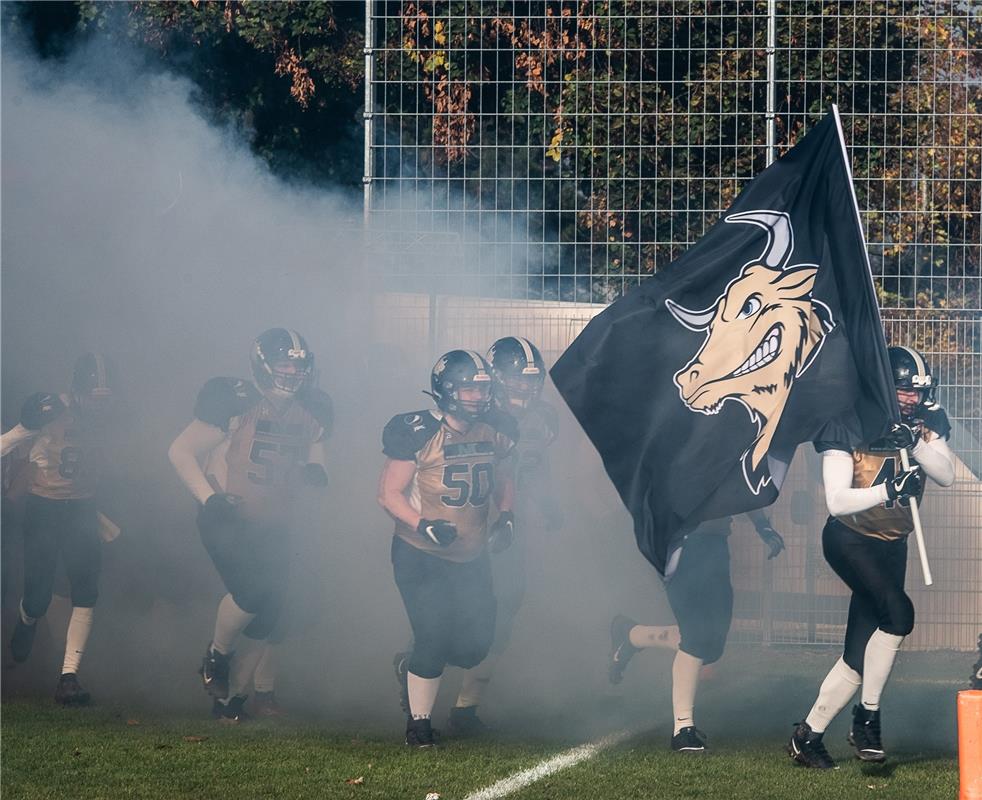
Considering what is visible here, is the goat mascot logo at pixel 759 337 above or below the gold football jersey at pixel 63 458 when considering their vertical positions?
above

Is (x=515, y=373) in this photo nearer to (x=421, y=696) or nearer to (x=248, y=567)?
(x=248, y=567)

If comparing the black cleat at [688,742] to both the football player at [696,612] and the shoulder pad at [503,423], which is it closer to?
the football player at [696,612]

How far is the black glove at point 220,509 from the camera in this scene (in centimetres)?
825

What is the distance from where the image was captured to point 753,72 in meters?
10.2

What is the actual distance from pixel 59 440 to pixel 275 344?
1.52 metres

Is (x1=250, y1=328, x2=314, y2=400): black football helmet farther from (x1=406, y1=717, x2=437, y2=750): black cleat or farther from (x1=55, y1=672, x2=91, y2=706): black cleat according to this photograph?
(x1=406, y1=717, x2=437, y2=750): black cleat

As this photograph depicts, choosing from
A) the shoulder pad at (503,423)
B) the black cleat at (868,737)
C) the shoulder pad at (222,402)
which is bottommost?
the black cleat at (868,737)

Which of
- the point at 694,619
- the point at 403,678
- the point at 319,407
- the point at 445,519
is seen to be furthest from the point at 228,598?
the point at 694,619

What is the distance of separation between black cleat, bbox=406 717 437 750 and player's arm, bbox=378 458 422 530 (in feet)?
3.17

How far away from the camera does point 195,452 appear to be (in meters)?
8.45

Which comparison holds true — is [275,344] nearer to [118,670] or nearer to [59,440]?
[59,440]

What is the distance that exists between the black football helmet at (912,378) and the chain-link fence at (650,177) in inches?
122

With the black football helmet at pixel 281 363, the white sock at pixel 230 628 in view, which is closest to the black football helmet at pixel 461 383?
the black football helmet at pixel 281 363

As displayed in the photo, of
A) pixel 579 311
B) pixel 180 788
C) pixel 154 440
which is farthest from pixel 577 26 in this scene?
pixel 180 788
